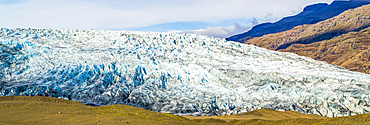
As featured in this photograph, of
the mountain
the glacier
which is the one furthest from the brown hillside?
the glacier

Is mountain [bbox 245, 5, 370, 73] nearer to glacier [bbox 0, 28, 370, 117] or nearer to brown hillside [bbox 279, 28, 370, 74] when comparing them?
brown hillside [bbox 279, 28, 370, 74]

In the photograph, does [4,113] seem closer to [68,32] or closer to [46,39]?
[46,39]

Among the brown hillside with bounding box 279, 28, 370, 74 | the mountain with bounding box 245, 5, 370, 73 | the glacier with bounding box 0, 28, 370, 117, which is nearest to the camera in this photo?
the glacier with bounding box 0, 28, 370, 117

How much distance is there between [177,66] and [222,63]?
6194mm

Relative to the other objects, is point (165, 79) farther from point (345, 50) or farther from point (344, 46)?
point (344, 46)

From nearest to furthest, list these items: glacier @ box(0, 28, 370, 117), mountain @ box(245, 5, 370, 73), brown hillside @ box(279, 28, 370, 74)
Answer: glacier @ box(0, 28, 370, 117), brown hillside @ box(279, 28, 370, 74), mountain @ box(245, 5, 370, 73)

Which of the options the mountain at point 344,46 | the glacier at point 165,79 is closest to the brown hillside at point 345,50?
the mountain at point 344,46

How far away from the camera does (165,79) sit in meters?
29.8

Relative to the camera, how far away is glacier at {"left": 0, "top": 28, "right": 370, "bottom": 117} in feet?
A: 84.4

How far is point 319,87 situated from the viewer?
2762cm

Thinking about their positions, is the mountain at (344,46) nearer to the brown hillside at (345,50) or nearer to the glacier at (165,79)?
the brown hillside at (345,50)

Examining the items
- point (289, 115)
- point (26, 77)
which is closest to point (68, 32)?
point (26, 77)

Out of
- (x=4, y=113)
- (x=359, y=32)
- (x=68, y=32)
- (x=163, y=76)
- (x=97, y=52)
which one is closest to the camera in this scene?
(x=4, y=113)

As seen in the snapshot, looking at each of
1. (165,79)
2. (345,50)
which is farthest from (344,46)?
(165,79)
